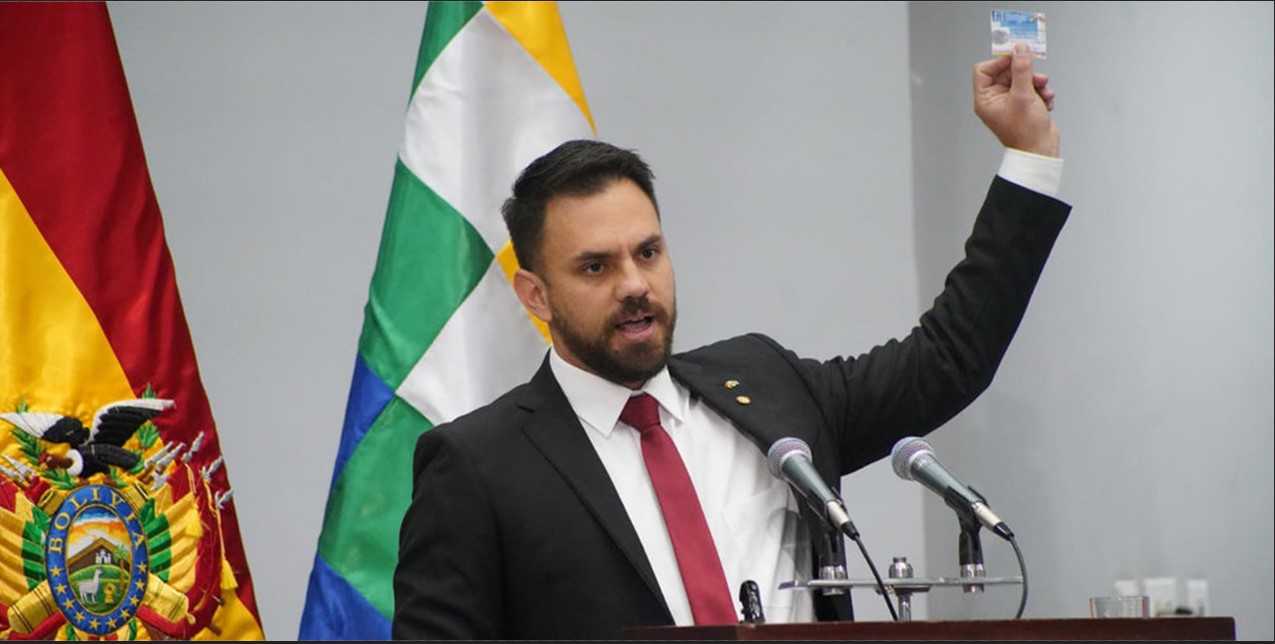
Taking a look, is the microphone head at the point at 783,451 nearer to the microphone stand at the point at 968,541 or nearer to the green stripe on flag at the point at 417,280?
the microphone stand at the point at 968,541

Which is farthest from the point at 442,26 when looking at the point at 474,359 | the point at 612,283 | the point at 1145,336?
the point at 1145,336

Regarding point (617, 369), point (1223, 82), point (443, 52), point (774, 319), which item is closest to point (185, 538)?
point (617, 369)

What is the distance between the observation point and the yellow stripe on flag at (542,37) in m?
3.35

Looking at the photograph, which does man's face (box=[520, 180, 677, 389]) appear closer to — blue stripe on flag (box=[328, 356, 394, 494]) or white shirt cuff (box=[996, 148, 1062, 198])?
white shirt cuff (box=[996, 148, 1062, 198])

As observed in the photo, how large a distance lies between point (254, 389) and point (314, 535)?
384 millimetres

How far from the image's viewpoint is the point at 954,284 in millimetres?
2443

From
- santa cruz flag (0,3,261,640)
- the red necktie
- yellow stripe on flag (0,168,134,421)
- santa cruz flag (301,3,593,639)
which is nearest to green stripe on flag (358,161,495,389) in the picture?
santa cruz flag (301,3,593,639)

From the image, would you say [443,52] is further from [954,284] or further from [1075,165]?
[1075,165]

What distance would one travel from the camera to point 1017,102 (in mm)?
2389

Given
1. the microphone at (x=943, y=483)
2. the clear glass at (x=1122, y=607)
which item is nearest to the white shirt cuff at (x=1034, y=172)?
the microphone at (x=943, y=483)

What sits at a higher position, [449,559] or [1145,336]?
[1145,336]

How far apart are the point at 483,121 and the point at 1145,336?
1917mm

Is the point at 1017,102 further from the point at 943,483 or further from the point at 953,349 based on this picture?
A: the point at 943,483

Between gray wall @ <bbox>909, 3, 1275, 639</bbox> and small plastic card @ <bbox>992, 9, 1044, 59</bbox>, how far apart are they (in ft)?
6.38
